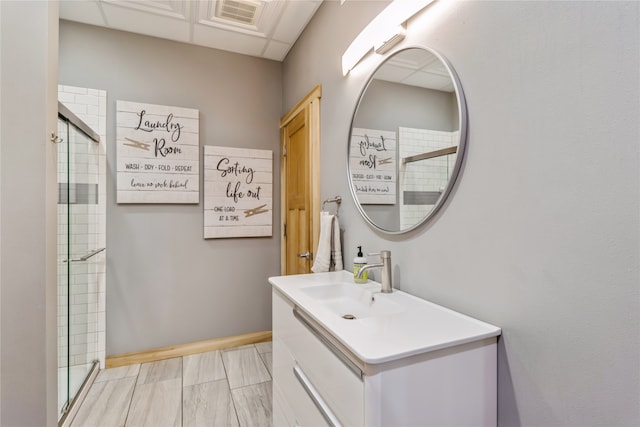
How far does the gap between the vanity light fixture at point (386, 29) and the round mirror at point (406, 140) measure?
0.07m

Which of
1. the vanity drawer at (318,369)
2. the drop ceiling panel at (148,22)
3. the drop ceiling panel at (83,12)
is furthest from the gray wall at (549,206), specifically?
the drop ceiling panel at (83,12)

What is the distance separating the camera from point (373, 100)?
4.94ft

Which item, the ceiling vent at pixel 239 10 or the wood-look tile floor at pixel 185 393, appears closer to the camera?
the wood-look tile floor at pixel 185 393

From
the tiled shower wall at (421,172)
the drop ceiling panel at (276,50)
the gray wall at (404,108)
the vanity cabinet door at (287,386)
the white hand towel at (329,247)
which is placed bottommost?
the vanity cabinet door at (287,386)

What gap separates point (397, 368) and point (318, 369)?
0.35 m

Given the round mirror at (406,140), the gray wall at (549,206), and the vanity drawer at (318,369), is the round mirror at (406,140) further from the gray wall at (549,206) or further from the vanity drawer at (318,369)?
the vanity drawer at (318,369)

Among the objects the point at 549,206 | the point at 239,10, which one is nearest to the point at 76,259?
the point at 239,10

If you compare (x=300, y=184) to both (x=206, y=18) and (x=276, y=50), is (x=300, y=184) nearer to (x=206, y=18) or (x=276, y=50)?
(x=276, y=50)

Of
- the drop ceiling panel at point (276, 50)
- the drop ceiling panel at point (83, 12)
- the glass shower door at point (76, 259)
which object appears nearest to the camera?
the glass shower door at point (76, 259)

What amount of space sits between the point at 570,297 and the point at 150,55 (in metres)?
3.06

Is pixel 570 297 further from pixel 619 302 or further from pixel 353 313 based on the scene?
pixel 353 313

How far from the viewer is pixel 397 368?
0.75 meters

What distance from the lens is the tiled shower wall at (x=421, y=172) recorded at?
3.57 ft

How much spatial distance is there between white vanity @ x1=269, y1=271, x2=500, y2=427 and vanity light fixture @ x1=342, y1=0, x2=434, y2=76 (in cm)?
113
